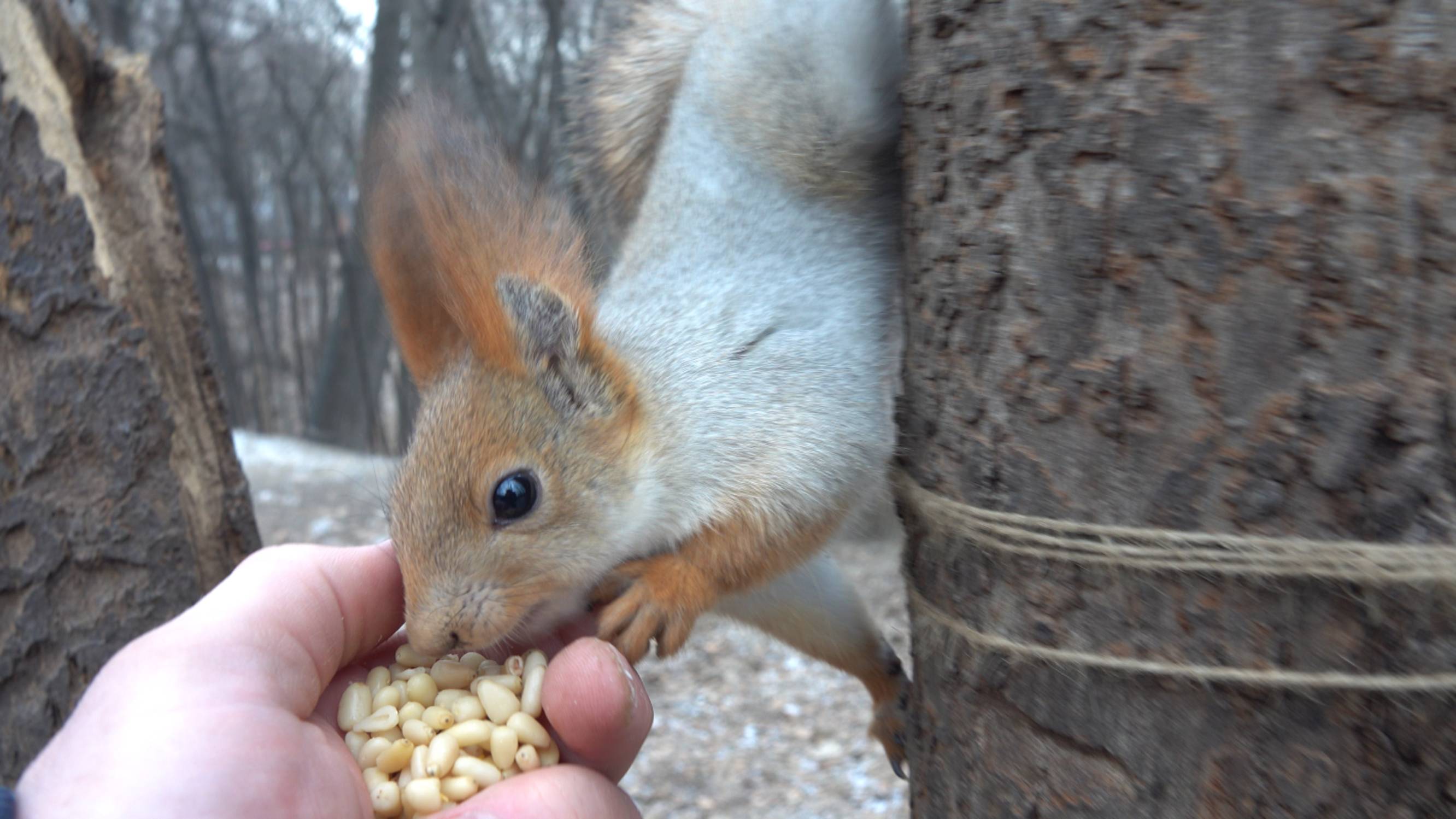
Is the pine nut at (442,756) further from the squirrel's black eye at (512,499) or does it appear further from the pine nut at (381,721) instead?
the squirrel's black eye at (512,499)

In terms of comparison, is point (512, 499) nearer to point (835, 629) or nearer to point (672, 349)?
point (672, 349)

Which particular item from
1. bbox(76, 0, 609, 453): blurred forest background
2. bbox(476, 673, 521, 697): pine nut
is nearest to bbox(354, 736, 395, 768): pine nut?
bbox(476, 673, 521, 697): pine nut

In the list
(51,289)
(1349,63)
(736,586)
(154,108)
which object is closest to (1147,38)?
(1349,63)

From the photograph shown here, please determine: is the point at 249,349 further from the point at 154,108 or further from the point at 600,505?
the point at 600,505

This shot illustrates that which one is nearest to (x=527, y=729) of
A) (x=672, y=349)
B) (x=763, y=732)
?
(x=672, y=349)

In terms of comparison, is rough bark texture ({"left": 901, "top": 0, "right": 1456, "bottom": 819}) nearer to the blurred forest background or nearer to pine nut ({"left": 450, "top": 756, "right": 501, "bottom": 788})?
pine nut ({"left": 450, "top": 756, "right": 501, "bottom": 788})

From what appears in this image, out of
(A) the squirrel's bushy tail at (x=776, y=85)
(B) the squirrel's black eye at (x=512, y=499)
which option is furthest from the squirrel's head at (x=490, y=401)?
(A) the squirrel's bushy tail at (x=776, y=85)
